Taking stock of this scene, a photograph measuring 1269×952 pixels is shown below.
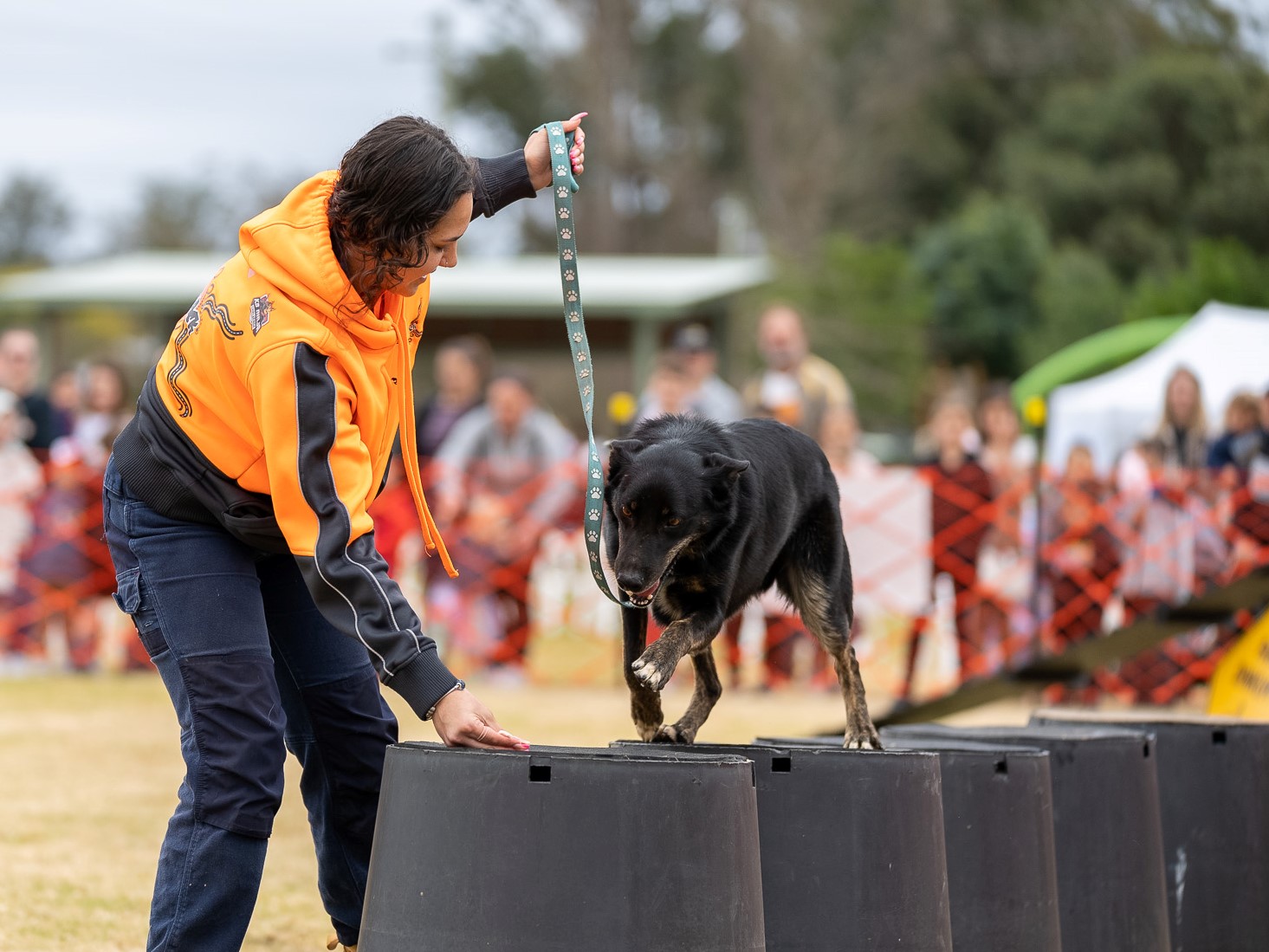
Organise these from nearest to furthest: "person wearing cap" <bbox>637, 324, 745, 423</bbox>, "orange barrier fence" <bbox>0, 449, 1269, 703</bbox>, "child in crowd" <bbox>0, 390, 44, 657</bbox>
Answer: "person wearing cap" <bbox>637, 324, 745, 423</bbox> < "orange barrier fence" <bbox>0, 449, 1269, 703</bbox> < "child in crowd" <bbox>0, 390, 44, 657</bbox>

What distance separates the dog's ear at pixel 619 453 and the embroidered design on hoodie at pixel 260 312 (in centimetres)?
110

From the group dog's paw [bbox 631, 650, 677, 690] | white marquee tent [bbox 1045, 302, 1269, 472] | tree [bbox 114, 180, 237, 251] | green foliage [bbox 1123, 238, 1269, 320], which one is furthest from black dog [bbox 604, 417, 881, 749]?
tree [bbox 114, 180, 237, 251]

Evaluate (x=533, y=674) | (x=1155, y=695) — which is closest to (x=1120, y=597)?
(x=1155, y=695)

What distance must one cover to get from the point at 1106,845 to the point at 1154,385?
31.5ft

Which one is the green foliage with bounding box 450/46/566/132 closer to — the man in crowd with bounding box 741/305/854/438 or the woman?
the man in crowd with bounding box 741/305/854/438

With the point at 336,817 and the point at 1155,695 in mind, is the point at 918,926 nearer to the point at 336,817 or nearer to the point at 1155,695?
the point at 336,817

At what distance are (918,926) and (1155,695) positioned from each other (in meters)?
7.24

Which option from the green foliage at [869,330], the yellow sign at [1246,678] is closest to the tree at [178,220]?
the green foliage at [869,330]

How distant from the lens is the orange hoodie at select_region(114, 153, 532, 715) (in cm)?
249

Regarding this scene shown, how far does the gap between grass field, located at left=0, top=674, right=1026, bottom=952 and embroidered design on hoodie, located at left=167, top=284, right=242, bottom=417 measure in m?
1.68

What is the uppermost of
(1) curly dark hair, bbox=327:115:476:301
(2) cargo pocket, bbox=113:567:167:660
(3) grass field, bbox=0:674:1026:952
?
(1) curly dark hair, bbox=327:115:476:301

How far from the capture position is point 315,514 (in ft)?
8.19

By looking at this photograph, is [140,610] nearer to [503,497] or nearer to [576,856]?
[576,856]

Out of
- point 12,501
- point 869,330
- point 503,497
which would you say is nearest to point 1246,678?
point 503,497
